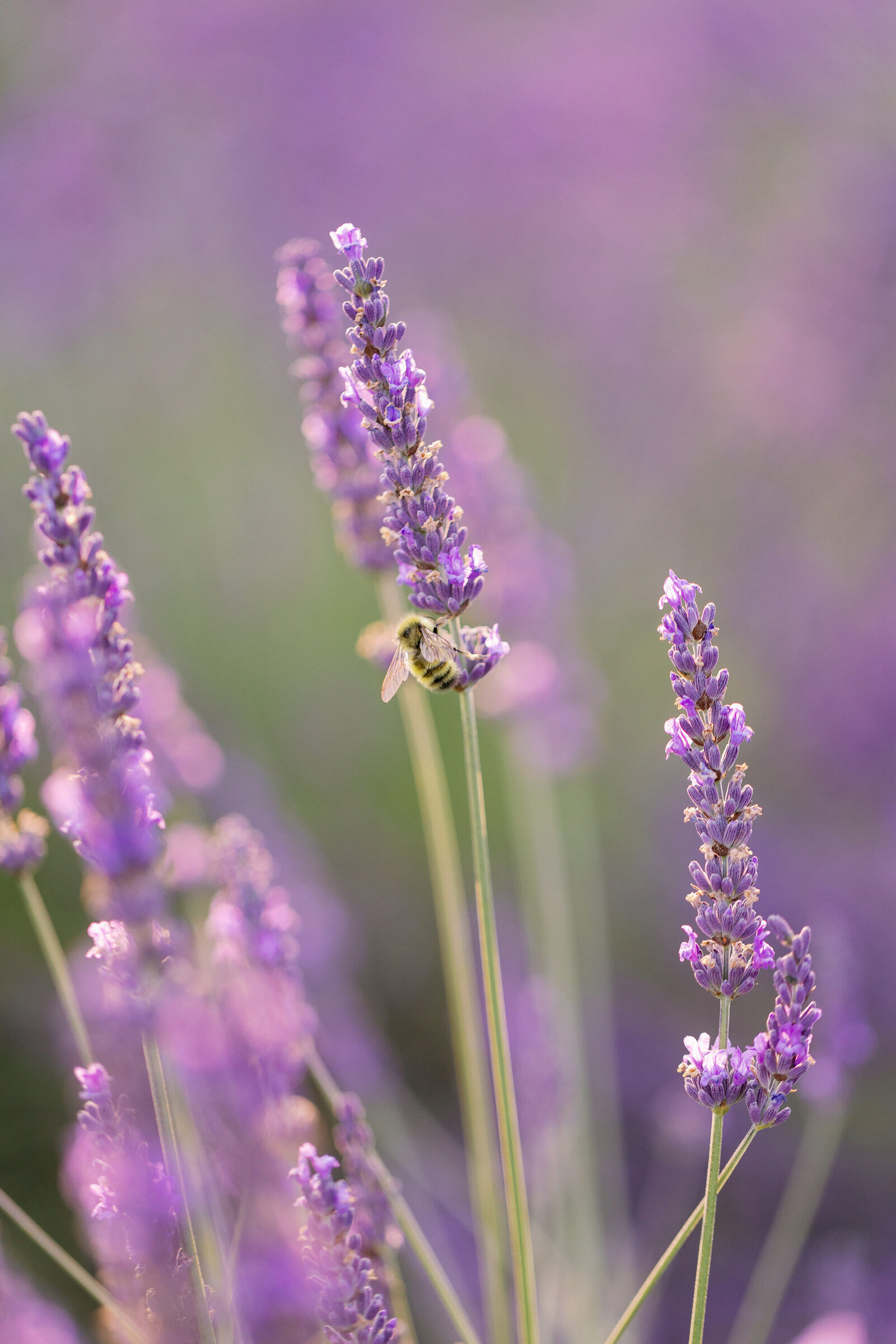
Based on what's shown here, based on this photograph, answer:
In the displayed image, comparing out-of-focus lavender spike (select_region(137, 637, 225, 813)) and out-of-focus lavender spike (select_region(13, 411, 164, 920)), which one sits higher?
out-of-focus lavender spike (select_region(137, 637, 225, 813))

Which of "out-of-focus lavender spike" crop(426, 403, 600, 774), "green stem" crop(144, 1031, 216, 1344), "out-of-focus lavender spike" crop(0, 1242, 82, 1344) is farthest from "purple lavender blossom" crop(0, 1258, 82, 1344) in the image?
"out-of-focus lavender spike" crop(426, 403, 600, 774)

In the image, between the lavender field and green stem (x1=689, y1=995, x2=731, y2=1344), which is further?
the lavender field

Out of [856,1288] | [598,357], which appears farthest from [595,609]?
[856,1288]

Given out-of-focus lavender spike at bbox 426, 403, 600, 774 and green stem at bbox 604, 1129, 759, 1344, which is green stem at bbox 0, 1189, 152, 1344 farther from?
out-of-focus lavender spike at bbox 426, 403, 600, 774

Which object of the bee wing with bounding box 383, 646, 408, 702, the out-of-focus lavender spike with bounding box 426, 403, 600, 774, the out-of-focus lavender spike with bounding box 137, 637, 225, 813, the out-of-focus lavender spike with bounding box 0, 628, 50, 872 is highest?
the out-of-focus lavender spike with bounding box 426, 403, 600, 774

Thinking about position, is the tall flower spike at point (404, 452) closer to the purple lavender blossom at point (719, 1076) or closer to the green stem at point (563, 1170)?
the purple lavender blossom at point (719, 1076)

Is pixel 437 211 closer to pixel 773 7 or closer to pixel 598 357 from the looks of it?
pixel 598 357

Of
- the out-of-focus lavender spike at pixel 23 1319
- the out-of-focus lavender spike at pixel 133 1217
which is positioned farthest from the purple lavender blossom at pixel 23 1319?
the out-of-focus lavender spike at pixel 133 1217

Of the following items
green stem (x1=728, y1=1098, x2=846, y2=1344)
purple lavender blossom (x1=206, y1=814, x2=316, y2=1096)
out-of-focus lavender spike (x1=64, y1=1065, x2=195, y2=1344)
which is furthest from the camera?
green stem (x1=728, y1=1098, x2=846, y2=1344)
